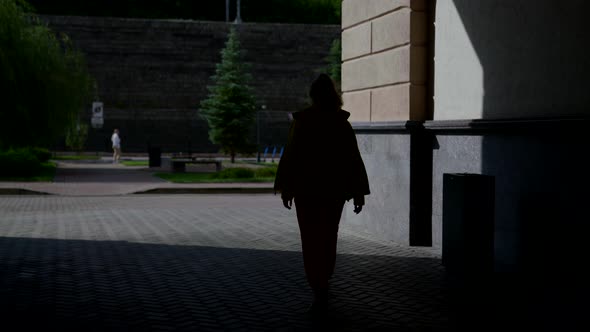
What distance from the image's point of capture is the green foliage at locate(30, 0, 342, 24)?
2958 inches

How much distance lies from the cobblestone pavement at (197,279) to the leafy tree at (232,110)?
30034 mm

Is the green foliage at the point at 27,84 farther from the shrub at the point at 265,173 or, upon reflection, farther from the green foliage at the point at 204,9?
the green foliage at the point at 204,9

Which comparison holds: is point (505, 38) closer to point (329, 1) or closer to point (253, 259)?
point (253, 259)

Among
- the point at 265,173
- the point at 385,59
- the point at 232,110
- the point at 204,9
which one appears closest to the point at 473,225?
the point at 385,59

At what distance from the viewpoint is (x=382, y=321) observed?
6.08 metres

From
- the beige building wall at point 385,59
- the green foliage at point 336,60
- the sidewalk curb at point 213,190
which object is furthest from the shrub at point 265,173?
the green foliage at point 336,60

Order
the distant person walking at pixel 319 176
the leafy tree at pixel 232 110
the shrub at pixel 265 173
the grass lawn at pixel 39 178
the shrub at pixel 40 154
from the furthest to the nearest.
A: the leafy tree at pixel 232 110, the shrub at pixel 40 154, the shrub at pixel 265 173, the grass lawn at pixel 39 178, the distant person walking at pixel 319 176

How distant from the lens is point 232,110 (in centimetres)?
4403

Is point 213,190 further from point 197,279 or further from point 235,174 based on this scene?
point 197,279

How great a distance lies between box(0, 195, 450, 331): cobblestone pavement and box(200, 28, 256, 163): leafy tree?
30034 mm

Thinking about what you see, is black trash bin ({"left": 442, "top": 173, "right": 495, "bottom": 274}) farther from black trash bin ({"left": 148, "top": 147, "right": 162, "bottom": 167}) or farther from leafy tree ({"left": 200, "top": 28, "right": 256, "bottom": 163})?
leafy tree ({"left": 200, "top": 28, "right": 256, "bottom": 163})

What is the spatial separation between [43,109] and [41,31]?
4.87 m

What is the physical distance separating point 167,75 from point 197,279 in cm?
4978

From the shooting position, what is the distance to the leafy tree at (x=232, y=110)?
1711 inches
